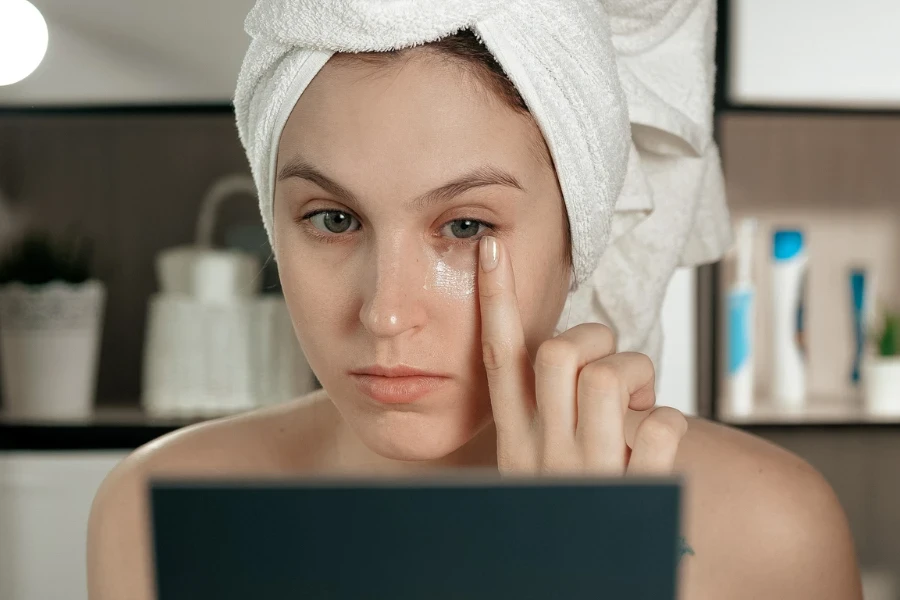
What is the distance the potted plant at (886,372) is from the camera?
135cm

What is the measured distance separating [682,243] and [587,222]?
0.80 ft

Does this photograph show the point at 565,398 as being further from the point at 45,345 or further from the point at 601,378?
the point at 45,345

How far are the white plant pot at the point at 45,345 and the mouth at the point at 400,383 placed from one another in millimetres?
867

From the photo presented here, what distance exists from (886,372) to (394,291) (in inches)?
41.2

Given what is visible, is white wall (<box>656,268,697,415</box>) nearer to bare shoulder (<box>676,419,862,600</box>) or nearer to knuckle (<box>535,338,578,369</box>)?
bare shoulder (<box>676,419,862,600</box>)

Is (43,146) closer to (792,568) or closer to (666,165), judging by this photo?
(666,165)

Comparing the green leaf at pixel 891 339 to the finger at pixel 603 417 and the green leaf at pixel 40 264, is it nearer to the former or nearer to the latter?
the finger at pixel 603 417

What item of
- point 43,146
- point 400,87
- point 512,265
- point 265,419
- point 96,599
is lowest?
point 96,599

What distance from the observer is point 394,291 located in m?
0.56

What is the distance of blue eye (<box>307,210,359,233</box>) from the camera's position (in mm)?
609

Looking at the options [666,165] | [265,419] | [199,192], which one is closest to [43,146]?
[199,192]

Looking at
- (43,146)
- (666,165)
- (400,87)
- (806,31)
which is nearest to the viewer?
(400,87)

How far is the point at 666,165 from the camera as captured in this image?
2.82ft

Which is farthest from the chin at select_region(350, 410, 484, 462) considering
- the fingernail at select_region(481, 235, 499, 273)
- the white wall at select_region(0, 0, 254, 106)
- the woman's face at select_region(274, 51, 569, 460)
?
the white wall at select_region(0, 0, 254, 106)
